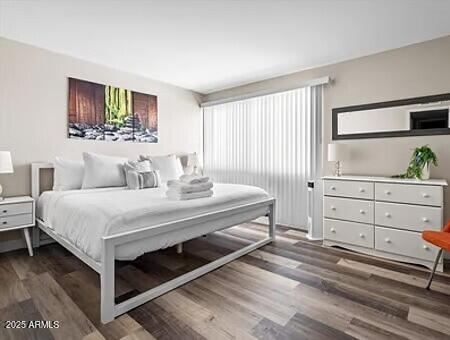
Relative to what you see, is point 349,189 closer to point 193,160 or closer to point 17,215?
point 193,160

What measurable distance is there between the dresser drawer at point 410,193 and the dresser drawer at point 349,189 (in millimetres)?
79

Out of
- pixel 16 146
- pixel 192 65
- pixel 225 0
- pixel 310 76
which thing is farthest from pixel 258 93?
pixel 16 146

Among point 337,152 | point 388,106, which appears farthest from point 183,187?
point 388,106

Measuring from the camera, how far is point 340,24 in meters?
2.50

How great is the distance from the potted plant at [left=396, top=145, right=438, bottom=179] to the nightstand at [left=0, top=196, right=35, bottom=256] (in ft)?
13.5

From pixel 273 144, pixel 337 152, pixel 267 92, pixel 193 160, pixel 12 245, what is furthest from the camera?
pixel 193 160

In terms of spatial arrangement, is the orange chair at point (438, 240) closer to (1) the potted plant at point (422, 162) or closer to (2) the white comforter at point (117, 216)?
(1) the potted plant at point (422, 162)

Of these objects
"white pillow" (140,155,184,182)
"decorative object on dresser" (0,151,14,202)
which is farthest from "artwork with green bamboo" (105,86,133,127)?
"decorative object on dresser" (0,151,14,202)

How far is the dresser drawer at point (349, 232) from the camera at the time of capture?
2.85 meters

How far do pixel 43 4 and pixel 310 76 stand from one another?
3204 millimetres

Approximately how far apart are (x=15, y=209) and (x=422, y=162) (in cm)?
425

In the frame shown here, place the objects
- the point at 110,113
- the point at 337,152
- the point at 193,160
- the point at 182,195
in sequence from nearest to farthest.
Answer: the point at 182,195, the point at 337,152, the point at 110,113, the point at 193,160

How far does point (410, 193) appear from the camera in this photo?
8.45ft

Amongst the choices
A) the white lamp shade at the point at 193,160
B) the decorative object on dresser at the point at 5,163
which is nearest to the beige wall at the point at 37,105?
the decorative object on dresser at the point at 5,163
